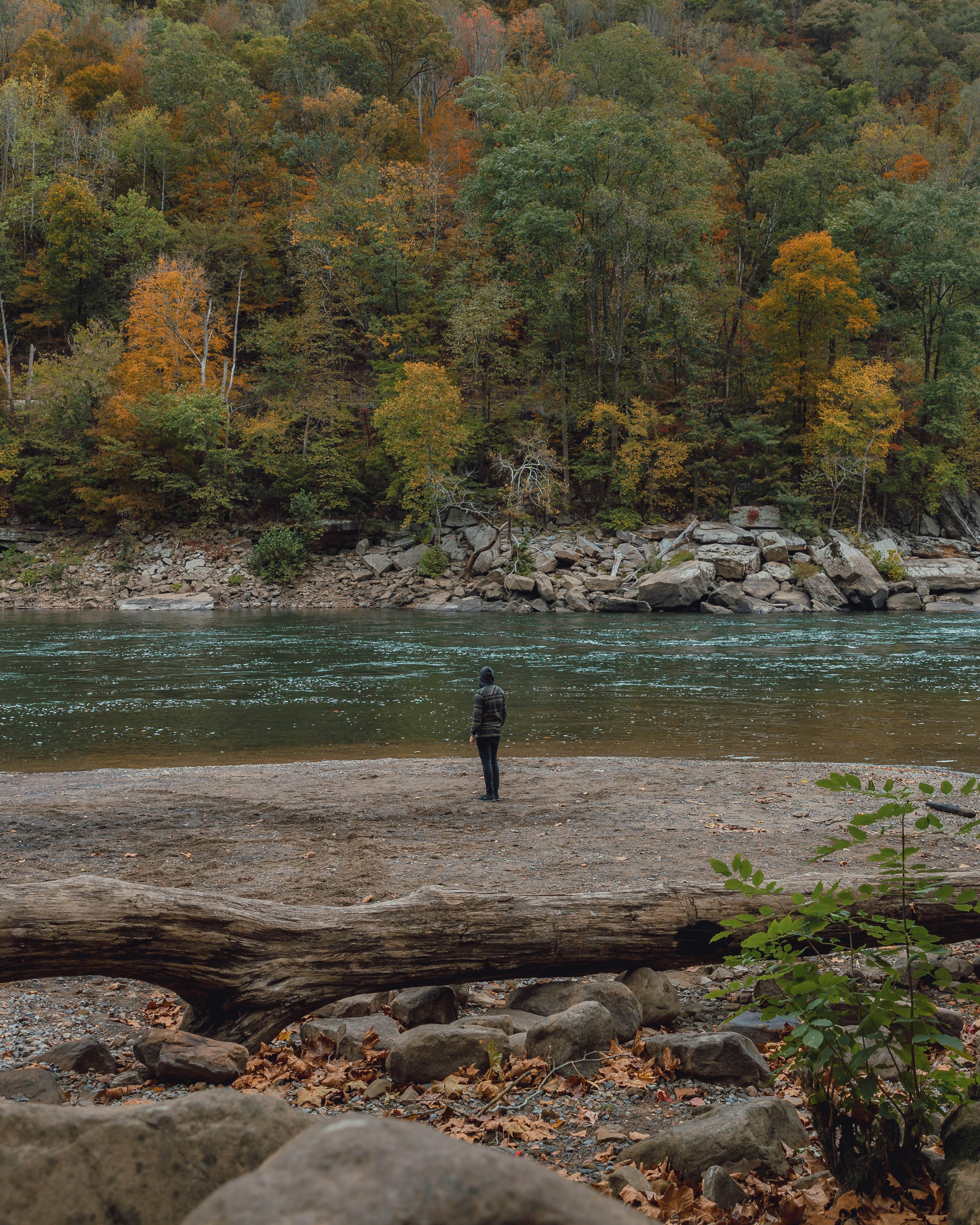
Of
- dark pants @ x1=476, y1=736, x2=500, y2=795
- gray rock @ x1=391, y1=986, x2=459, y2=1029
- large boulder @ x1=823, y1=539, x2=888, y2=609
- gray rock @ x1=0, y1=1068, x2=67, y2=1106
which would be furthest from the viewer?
large boulder @ x1=823, y1=539, x2=888, y2=609

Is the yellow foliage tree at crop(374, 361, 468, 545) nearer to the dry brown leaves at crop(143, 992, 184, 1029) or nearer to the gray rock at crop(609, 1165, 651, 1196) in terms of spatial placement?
the dry brown leaves at crop(143, 992, 184, 1029)

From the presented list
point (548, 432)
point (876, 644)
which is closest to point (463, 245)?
point (548, 432)

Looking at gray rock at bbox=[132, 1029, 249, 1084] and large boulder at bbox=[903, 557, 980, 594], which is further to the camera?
large boulder at bbox=[903, 557, 980, 594]

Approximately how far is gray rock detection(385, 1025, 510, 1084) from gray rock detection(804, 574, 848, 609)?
34.6 meters

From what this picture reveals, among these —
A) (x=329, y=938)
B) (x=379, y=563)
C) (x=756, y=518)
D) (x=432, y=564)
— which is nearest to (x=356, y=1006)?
(x=329, y=938)

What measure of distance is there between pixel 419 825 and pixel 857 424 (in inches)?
1605

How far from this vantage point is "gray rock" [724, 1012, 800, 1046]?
14.6ft

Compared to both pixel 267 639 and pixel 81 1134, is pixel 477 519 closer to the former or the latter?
pixel 267 639

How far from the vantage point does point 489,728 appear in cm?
1002

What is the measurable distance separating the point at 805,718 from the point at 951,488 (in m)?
37.7

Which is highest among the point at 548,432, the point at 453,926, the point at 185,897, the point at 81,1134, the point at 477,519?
the point at 548,432

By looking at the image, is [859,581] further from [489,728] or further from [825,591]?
[489,728]

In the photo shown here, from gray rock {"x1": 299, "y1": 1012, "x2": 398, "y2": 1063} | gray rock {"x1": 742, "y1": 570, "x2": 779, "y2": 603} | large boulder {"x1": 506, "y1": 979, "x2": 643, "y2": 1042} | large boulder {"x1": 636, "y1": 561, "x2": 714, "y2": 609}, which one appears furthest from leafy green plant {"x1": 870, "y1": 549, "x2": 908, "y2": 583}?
gray rock {"x1": 299, "y1": 1012, "x2": 398, "y2": 1063}

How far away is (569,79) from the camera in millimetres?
56375
